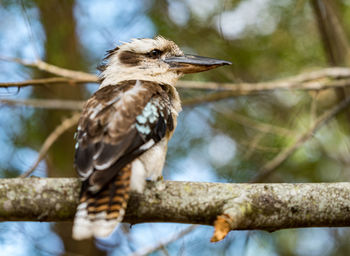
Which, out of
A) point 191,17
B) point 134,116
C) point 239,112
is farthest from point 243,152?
point 134,116

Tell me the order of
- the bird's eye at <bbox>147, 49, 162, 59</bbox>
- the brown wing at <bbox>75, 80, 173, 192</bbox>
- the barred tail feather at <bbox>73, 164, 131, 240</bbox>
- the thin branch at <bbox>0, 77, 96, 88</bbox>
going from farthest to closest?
the bird's eye at <bbox>147, 49, 162, 59</bbox> < the thin branch at <bbox>0, 77, 96, 88</bbox> < the brown wing at <bbox>75, 80, 173, 192</bbox> < the barred tail feather at <bbox>73, 164, 131, 240</bbox>

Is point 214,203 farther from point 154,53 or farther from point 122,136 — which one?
point 154,53

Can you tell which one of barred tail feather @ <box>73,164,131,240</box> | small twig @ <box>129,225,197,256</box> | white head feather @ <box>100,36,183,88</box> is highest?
white head feather @ <box>100,36,183,88</box>

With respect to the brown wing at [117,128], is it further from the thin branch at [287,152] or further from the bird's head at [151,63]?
the thin branch at [287,152]

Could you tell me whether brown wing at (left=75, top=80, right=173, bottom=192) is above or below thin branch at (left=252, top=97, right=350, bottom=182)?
above

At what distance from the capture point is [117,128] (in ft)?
8.66

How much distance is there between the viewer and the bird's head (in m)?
3.67

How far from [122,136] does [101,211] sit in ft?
1.46

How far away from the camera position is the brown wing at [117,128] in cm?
243

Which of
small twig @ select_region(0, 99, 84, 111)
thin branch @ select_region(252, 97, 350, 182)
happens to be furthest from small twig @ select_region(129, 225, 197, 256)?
small twig @ select_region(0, 99, 84, 111)

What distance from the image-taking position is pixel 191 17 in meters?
4.98

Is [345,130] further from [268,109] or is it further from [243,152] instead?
[243,152]

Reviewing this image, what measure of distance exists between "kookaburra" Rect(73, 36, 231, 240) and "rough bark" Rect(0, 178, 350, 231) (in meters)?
0.11

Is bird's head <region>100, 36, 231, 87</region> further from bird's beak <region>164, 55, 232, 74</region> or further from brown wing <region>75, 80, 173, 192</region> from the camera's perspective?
brown wing <region>75, 80, 173, 192</region>
